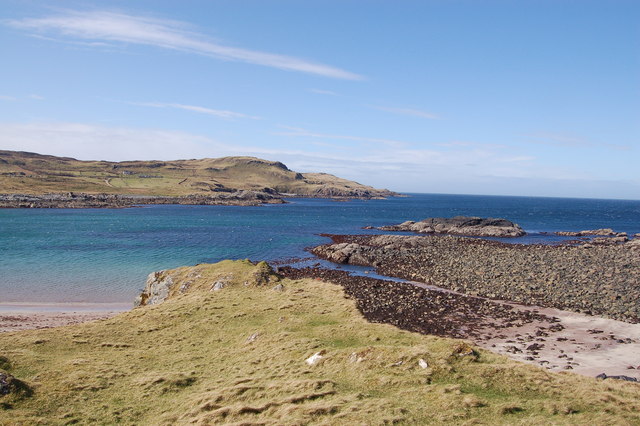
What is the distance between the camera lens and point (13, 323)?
32.5 metres

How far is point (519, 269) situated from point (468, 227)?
5434 cm

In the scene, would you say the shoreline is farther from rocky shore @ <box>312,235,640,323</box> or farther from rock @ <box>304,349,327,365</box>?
rock @ <box>304,349,327,365</box>

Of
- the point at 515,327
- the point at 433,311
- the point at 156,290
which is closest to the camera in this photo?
the point at 515,327

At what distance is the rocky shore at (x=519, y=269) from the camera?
37469 millimetres

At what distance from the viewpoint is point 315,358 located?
67.5 ft

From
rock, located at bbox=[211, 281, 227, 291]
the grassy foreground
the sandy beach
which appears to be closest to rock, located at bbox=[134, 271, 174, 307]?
the sandy beach

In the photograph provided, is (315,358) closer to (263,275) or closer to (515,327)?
(515,327)

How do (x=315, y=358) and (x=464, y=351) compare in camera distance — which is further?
(x=315, y=358)

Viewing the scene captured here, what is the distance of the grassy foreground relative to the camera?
15172 mm

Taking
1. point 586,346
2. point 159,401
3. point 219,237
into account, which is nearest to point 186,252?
point 219,237

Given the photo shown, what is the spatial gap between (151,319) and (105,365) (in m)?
8.23

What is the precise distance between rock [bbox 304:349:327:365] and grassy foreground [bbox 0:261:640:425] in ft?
0.65

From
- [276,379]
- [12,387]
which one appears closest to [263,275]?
[276,379]

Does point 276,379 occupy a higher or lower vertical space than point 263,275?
lower
